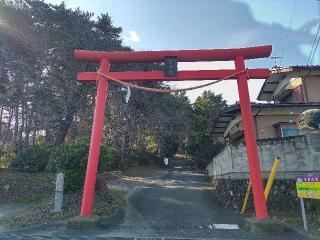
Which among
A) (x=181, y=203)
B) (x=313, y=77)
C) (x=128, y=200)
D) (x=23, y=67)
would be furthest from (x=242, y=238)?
(x=23, y=67)

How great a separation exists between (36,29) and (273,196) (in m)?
18.2

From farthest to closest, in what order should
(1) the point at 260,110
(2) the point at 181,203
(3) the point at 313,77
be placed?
1. (3) the point at 313,77
2. (1) the point at 260,110
3. (2) the point at 181,203

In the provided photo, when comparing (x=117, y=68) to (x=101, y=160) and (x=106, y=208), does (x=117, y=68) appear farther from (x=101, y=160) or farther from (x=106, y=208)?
(x=106, y=208)

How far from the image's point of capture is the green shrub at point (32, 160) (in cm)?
1886

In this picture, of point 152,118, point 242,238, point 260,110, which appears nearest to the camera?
point 242,238

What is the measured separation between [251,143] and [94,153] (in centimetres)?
509

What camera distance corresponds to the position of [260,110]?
15.8 m

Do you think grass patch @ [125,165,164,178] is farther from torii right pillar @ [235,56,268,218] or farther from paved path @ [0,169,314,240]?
torii right pillar @ [235,56,268,218]

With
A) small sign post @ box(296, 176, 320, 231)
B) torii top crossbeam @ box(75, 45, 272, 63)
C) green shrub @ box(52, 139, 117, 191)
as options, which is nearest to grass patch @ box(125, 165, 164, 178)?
green shrub @ box(52, 139, 117, 191)

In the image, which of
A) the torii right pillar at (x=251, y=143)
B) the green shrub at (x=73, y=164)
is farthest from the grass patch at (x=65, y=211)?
the torii right pillar at (x=251, y=143)

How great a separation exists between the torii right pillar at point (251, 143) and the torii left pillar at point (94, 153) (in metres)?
4.72

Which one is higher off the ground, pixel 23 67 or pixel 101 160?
pixel 23 67

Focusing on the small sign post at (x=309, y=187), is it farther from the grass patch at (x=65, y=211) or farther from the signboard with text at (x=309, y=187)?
the grass patch at (x=65, y=211)

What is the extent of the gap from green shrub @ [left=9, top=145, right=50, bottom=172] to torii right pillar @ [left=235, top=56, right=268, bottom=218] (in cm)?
1502
